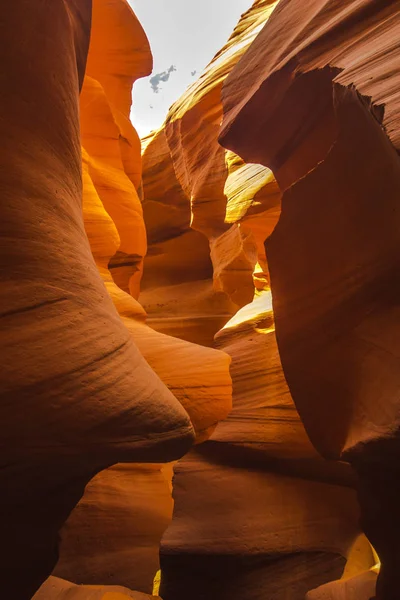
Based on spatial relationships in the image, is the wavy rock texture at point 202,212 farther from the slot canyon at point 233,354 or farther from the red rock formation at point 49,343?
the red rock formation at point 49,343

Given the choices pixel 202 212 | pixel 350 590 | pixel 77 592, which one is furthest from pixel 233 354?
pixel 202 212

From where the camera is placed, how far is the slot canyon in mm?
1792

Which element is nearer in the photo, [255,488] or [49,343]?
[49,343]

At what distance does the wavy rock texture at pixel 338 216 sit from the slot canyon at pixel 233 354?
0.01 metres

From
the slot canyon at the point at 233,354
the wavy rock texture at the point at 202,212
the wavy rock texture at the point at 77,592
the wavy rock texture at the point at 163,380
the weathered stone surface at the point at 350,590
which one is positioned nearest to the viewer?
the slot canyon at the point at 233,354

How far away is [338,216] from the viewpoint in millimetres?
2576

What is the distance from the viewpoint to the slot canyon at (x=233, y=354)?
5.88 ft

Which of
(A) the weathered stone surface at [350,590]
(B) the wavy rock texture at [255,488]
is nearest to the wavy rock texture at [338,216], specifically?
(A) the weathered stone surface at [350,590]

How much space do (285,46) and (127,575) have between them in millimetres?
4398

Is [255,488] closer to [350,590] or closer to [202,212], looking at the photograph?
[350,590]

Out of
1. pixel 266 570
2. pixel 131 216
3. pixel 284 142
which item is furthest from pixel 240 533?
pixel 131 216

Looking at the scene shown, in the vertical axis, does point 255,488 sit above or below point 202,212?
below

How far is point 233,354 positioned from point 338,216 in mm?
2655

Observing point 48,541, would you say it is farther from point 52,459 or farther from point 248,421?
point 248,421
